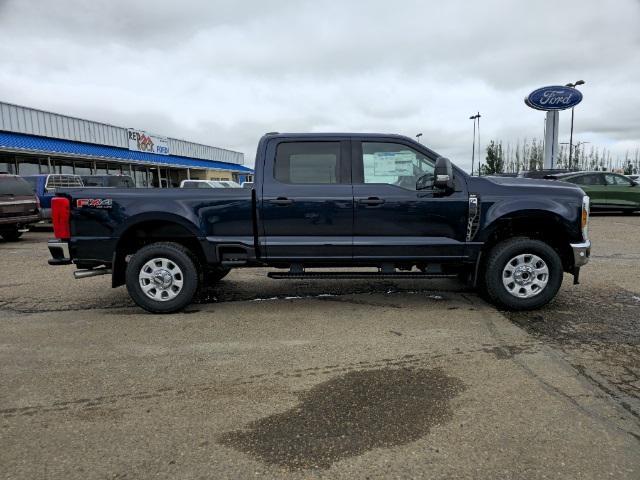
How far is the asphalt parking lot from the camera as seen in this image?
8.06 feet

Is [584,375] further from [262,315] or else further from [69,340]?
[69,340]

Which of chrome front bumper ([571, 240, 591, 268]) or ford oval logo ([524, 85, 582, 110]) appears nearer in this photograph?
chrome front bumper ([571, 240, 591, 268])

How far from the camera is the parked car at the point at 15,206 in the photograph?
36.4 feet

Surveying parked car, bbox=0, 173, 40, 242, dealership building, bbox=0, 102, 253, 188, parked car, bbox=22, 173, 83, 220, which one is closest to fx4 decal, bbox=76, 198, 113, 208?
parked car, bbox=0, 173, 40, 242

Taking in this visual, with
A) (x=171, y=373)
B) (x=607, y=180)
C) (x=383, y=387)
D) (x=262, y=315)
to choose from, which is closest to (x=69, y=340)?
(x=171, y=373)

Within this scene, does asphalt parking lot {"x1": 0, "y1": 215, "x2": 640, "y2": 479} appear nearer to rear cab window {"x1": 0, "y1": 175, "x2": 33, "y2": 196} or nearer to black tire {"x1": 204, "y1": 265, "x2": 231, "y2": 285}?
black tire {"x1": 204, "y1": 265, "x2": 231, "y2": 285}

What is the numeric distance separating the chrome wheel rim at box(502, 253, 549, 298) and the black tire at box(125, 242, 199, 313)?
11.6 feet

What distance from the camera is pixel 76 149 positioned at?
26.1 metres

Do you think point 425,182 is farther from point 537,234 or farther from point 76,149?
point 76,149

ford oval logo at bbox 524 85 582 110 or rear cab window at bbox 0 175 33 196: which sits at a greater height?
ford oval logo at bbox 524 85 582 110

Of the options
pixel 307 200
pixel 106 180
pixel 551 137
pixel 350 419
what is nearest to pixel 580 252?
pixel 307 200

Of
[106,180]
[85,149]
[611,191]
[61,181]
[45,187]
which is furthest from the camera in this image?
[85,149]

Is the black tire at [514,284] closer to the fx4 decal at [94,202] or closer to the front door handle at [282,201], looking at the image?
the front door handle at [282,201]

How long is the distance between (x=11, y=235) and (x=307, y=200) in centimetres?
1076
